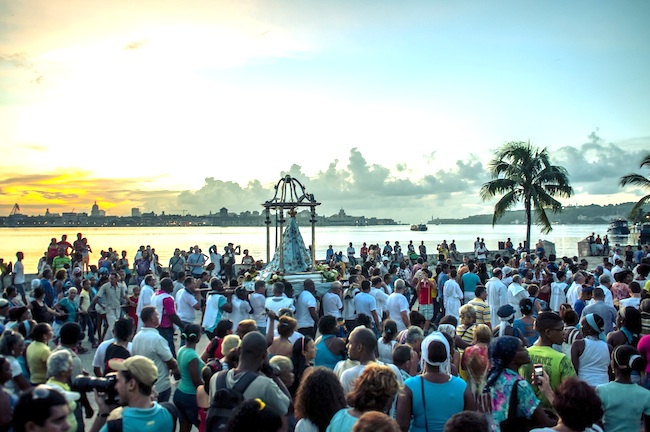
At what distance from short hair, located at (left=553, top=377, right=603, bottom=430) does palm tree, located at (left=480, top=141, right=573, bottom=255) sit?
24.3 metres

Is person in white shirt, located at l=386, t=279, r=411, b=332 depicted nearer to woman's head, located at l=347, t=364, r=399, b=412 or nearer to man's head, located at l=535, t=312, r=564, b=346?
man's head, located at l=535, t=312, r=564, b=346

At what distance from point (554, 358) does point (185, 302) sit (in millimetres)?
6455

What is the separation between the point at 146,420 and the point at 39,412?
73 centimetres

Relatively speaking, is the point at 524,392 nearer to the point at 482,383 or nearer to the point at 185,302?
the point at 482,383

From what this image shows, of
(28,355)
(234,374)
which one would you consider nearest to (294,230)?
(28,355)

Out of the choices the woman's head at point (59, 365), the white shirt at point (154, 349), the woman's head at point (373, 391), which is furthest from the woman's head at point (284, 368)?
the woman's head at point (59, 365)

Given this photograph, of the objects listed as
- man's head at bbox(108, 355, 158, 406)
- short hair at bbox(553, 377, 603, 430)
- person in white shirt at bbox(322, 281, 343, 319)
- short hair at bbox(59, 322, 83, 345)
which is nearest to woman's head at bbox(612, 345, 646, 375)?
short hair at bbox(553, 377, 603, 430)

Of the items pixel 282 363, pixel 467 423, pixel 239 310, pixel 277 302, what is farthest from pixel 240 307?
pixel 467 423

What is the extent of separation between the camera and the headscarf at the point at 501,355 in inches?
175

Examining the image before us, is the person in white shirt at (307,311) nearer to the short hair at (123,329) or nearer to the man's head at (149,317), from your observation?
the man's head at (149,317)

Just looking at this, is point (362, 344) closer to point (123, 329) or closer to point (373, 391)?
point (373, 391)

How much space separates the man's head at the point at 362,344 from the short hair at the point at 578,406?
5.55 ft

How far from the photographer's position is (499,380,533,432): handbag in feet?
14.1

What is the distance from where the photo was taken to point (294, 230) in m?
14.1
